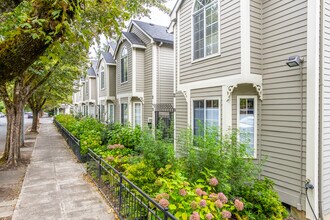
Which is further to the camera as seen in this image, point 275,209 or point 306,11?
point 306,11

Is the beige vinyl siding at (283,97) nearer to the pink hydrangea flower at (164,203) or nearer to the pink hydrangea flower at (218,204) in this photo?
the pink hydrangea flower at (218,204)

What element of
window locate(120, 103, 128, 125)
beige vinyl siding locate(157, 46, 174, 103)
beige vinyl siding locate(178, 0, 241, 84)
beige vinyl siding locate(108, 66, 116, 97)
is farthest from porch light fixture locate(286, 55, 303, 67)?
beige vinyl siding locate(108, 66, 116, 97)

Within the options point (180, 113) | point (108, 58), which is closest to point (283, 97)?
point (180, 113)

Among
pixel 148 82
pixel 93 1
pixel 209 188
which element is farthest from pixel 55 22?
pixel 148 82

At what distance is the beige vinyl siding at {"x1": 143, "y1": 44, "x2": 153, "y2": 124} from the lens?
12344 millimetres

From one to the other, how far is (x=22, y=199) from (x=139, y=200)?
3.54 meters

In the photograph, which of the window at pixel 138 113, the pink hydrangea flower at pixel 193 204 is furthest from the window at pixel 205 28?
the window at pixel 138 113

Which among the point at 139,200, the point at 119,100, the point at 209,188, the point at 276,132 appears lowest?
the point at 139,200

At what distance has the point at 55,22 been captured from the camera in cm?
292

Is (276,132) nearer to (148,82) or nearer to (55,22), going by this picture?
(55,22)

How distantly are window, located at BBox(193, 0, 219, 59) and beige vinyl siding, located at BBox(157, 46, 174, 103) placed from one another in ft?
14.4

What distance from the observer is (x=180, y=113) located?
8805 mm

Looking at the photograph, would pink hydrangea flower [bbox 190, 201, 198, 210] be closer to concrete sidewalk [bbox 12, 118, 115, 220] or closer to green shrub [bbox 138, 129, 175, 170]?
green shrub [bbox 138, 129, 175, 170]

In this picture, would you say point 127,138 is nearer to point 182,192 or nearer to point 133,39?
point 182,192
